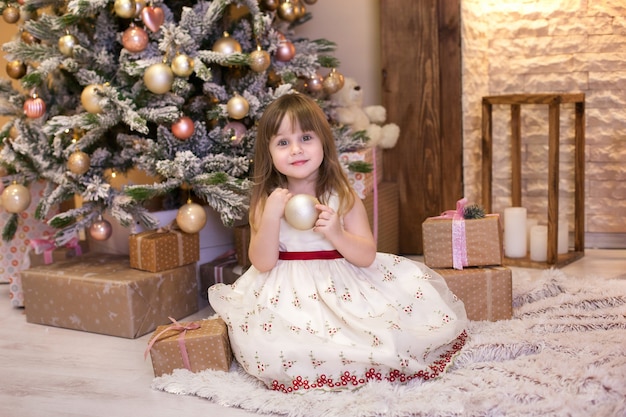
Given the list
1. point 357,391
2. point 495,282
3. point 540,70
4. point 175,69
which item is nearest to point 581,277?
point 495,282

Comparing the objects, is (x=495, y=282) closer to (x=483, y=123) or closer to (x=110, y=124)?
(x=483, y=123)

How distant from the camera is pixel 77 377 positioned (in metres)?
1.96

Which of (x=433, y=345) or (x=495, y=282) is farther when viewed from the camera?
(x=495, y=282)

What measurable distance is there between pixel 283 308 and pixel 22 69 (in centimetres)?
152

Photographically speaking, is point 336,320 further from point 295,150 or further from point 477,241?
point 477,241

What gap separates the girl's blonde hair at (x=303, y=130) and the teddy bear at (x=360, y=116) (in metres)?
1.01

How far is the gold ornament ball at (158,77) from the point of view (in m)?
2.30

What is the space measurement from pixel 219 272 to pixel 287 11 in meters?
1.05

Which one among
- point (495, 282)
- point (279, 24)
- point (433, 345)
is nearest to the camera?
point (433, 345)

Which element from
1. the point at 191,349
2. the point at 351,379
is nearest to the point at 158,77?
the point at 191,349

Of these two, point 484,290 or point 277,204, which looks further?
point 484,290

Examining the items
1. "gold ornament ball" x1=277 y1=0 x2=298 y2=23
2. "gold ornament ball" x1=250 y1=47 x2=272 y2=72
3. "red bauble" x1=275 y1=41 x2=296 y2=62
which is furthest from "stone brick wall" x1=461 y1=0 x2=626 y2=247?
"gold ornament ball" x1=250 y1=47 x2=272 y2=72

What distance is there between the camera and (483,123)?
3.09 metres

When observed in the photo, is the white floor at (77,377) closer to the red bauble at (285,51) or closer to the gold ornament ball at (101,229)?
the gold ornament ball at (101,229)
